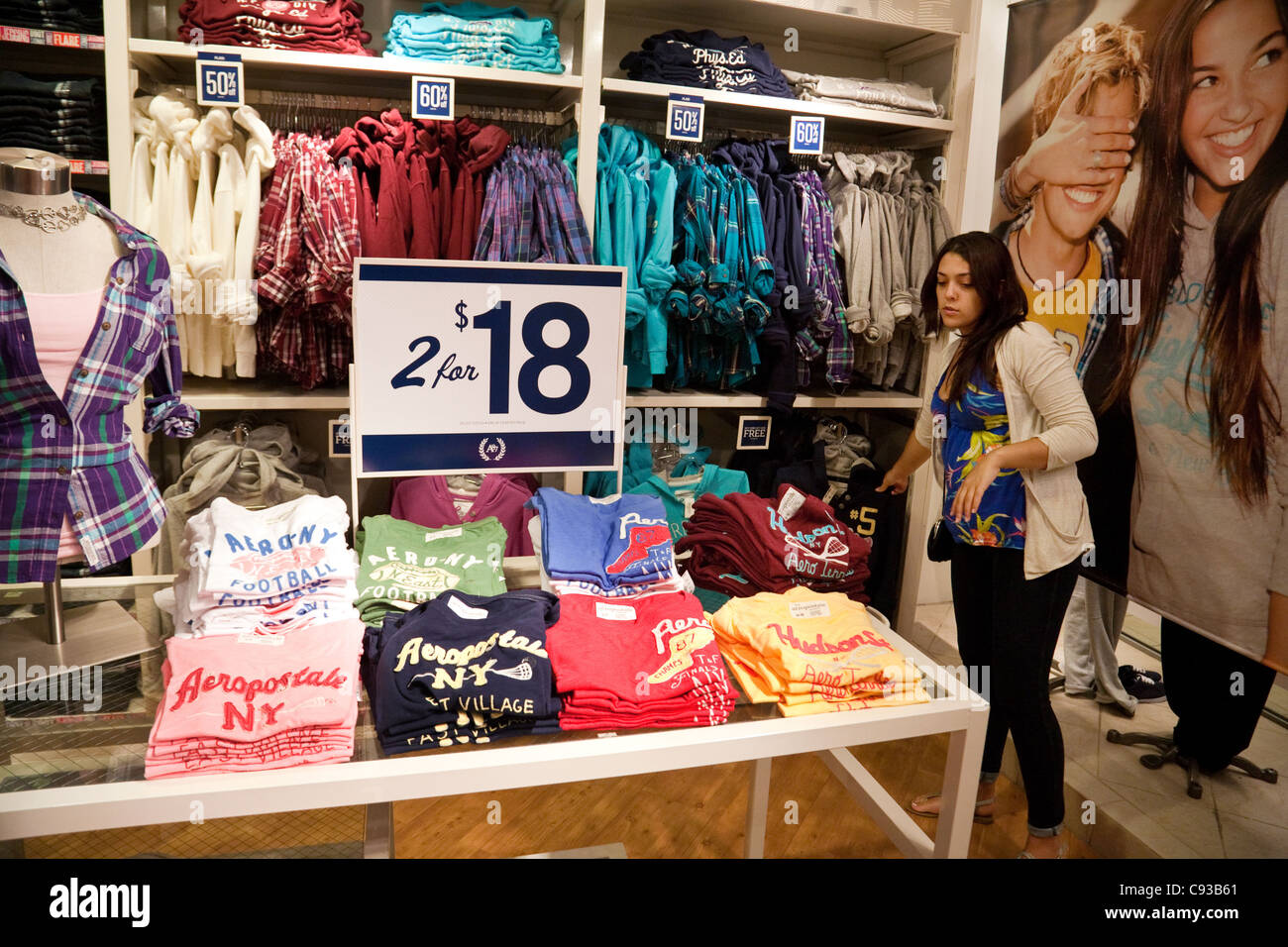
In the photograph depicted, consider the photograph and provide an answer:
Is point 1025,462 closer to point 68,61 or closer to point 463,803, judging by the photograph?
point 463,803

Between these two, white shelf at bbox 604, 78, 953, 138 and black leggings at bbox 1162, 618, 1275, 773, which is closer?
black leggings at bbox 1162, 618, 1275, 773

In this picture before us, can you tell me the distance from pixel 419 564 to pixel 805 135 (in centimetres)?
222

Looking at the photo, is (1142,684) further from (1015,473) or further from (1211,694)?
(1015,473)

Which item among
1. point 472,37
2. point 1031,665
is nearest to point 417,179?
point 472,37

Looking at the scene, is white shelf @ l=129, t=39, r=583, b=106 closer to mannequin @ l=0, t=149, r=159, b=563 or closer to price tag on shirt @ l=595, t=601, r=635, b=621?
mannequin @ l=0, t=149, r=159, b=563

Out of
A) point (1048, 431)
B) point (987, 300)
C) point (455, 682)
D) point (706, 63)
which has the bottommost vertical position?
point (455, 682)

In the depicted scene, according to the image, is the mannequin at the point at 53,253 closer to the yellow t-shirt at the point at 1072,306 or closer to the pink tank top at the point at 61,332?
the pink tank top at the point at 61,332

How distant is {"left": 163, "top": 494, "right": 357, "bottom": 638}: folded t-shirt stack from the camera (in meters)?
1.55

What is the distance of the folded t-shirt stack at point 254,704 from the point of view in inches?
51.5

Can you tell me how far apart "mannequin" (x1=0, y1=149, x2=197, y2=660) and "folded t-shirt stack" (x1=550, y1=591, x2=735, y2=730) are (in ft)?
2.48

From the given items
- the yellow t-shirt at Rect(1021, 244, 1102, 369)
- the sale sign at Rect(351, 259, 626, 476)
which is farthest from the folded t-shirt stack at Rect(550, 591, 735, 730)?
the yellow t-shirt at Rect(1021, 244, 1102, 369)

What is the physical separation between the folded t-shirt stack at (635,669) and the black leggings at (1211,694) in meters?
1.70

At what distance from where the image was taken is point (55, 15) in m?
2.63
